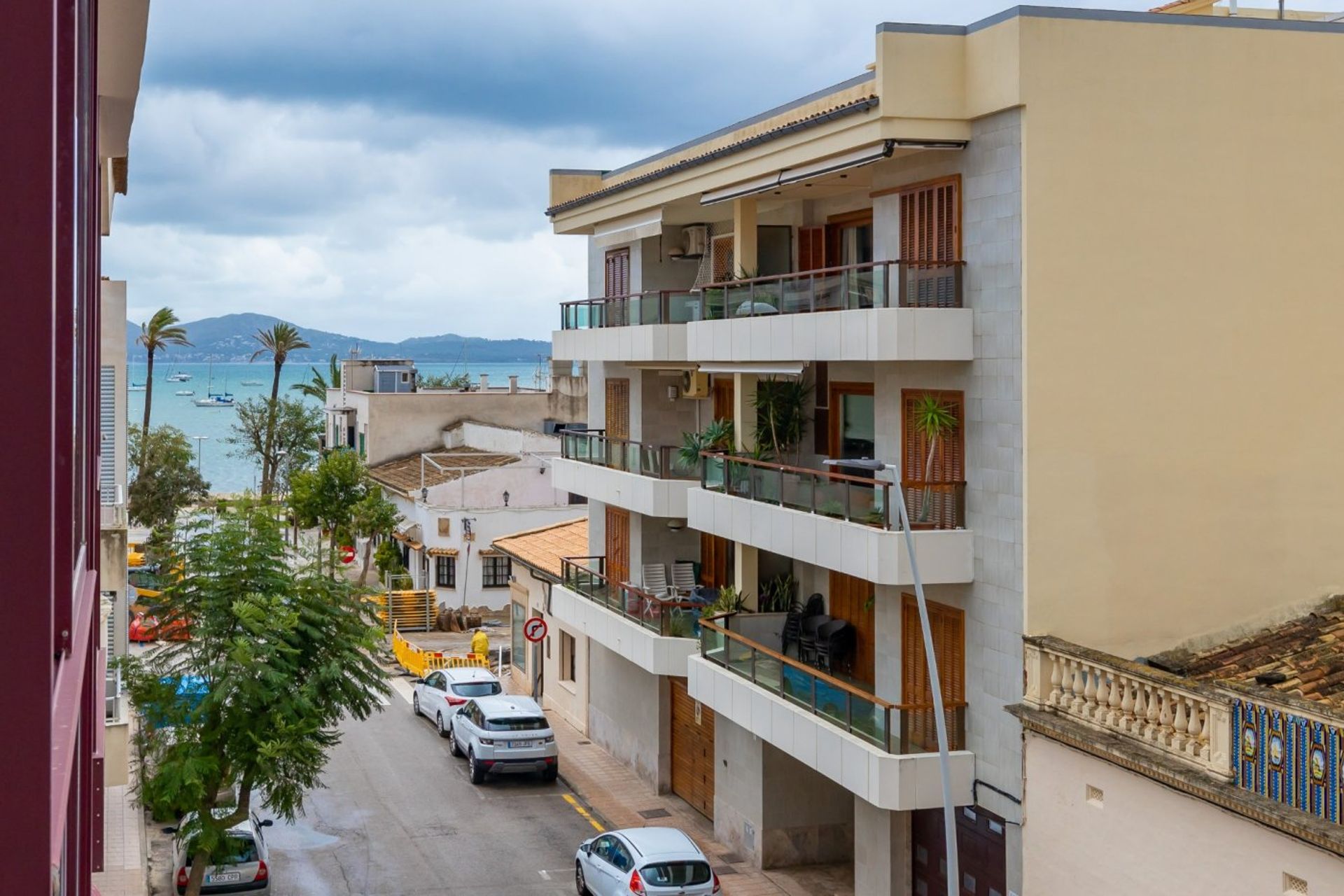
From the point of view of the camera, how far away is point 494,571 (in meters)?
52.7

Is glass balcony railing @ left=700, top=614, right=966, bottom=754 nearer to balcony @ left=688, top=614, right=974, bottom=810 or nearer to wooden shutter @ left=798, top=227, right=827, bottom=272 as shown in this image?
balcony @ left=688, top=614, right=974, bottom=810

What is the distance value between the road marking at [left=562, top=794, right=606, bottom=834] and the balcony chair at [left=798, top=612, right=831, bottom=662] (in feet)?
19.9

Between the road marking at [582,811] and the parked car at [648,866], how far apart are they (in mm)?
4200

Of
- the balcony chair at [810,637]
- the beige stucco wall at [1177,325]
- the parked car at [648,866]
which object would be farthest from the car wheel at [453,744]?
the beige stucco wall at [1177,325]

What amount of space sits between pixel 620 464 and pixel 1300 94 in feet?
49.8

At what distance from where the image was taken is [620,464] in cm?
3011

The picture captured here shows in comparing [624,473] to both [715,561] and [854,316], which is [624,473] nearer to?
[715,561]

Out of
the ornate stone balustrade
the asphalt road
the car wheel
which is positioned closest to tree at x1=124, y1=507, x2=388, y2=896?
the asphalt road

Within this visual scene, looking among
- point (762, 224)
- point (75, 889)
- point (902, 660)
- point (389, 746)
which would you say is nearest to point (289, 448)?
point (389, 746)

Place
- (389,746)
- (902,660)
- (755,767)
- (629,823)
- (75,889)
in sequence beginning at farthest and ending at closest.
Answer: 1. (389,746)
2. (629,823)
3. (755,767)
4. (902,660)
5. (75,889)

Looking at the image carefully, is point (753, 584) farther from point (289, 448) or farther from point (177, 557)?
point (289, 448)

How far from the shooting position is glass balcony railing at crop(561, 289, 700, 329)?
26891 mm

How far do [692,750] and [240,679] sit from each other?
35.8 ft

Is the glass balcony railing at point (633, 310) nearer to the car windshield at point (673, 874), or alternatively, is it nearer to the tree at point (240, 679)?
the tree at point (240, 679)
